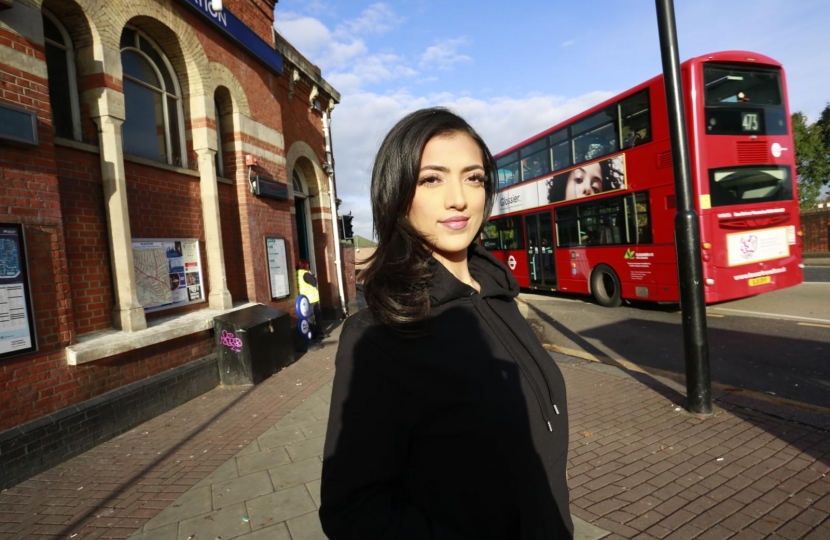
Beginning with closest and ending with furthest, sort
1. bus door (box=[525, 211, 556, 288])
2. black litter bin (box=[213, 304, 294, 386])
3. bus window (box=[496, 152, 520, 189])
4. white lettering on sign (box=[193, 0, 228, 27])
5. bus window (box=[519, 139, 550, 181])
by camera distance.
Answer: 1. black litter bin (box=[213, 304, 294, 386])
2. white lettering on sign (box=[193, 0, 228, 27])
3. bus window (box=[519, 139, 550, 181])
4. bus door (box=[525, 211, 556, 288])
5. bus window (box=[496, 152, 520, 189])

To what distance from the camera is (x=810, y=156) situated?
72.3 ft

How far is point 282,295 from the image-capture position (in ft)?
30.1

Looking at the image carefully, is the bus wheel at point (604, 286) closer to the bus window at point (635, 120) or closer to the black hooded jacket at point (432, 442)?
the bus window at point (635, 120)

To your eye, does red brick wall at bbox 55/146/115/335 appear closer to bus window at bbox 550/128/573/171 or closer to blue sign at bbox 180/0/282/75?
blue sign at bbox 180/0/282/75

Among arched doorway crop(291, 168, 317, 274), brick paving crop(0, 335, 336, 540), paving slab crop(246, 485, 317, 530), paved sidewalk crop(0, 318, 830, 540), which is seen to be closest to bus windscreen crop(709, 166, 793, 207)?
paved sidewalk crop(0, 318, 830, 540)

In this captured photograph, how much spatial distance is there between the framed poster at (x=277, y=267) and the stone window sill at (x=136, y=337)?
6.17 ft

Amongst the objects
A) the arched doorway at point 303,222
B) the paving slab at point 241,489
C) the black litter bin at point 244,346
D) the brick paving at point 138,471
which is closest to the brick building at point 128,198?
the black litter bin at point 244,346

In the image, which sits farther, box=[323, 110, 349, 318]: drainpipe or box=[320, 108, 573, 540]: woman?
box=[323, 110, 349, 318]: drainpipe

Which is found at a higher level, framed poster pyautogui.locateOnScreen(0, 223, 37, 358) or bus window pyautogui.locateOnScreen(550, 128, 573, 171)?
bus window pyautogui.locateOnScreen(550, 128, 573, 171)

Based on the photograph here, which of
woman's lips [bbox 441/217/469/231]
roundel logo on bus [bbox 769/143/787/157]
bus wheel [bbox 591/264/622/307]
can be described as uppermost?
roundel logo on bus [bbox 769/143/787/157]

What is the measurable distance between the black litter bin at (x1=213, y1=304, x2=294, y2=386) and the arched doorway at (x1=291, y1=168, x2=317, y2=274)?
17.2 ft

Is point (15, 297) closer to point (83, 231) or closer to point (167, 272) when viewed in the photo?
point (83, 231)

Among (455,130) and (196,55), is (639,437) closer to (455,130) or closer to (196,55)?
(455,130)

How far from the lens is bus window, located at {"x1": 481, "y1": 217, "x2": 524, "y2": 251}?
14.4 m
